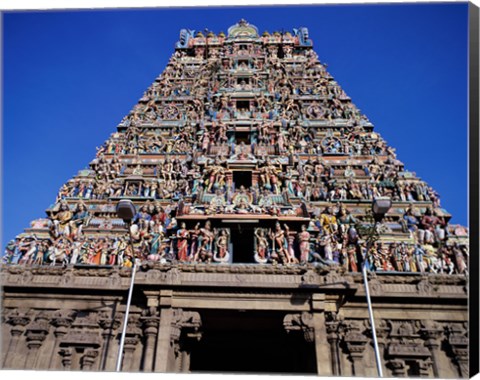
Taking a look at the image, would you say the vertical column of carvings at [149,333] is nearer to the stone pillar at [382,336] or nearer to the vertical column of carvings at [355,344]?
the vertical column of carvings at [355,344]

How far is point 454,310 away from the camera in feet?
38.8

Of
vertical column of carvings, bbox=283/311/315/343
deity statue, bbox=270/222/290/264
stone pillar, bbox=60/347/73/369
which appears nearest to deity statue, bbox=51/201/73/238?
stone pillar, bbox=60/347/73/369

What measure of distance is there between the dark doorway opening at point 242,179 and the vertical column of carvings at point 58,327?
8556 millimetres

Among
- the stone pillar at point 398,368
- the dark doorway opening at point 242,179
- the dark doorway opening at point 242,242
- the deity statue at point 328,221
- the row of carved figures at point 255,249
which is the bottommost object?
the stone pillar at point 398,368

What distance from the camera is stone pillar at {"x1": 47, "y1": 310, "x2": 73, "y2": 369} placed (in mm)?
11300

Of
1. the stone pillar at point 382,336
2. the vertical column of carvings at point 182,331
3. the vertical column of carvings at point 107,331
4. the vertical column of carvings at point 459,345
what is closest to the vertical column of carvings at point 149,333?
the vertical column of carvings at point 182,331

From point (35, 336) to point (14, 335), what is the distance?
2.00 feet

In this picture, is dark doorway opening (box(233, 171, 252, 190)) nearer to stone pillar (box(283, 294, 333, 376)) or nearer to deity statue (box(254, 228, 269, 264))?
deity statue (box(254, 228, 269, 264))

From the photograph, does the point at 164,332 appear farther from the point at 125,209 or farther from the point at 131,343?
the point at 125,209

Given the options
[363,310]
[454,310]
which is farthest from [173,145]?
[454,310]

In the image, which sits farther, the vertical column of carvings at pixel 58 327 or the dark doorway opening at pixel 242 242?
the dark doorway opening at pixel 242 242

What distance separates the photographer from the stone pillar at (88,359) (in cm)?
1116

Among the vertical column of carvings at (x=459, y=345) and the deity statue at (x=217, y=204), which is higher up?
the deity statue at (x=217, y=204)

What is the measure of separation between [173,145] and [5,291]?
9.88m
